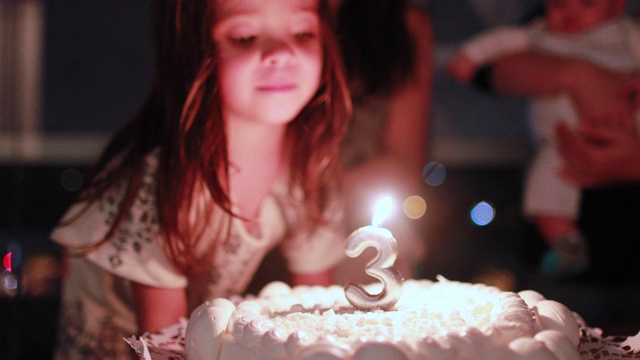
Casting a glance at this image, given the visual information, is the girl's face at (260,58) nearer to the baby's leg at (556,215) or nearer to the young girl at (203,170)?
the young girl at (203,170)

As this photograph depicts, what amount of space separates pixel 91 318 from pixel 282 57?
577mm

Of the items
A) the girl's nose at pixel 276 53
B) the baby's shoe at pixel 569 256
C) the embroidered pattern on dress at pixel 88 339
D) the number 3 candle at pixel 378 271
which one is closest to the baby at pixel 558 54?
the baby's shoe at pixel 569 256

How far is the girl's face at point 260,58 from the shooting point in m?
1.21

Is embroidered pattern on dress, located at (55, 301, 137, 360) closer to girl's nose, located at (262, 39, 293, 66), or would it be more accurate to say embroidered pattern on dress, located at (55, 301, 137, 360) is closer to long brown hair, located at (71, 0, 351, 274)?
long brown hair, located at (71, 0, 351, 274)

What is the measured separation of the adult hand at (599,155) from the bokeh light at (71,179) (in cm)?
99

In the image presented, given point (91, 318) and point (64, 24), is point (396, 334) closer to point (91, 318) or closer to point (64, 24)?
point (91, 318)

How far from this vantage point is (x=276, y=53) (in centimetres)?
121

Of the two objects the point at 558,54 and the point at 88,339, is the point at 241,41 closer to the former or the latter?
the point at 88,339

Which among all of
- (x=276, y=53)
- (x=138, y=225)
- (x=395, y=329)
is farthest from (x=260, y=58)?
(x=395, y=329)

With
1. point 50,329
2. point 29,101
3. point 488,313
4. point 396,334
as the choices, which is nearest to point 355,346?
point 396,334

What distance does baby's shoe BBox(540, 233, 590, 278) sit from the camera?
1.61 metres

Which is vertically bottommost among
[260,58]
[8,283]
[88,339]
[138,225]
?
[88,339]

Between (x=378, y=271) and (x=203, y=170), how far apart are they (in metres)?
0.37

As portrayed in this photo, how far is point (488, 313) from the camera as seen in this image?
0.93 meters
